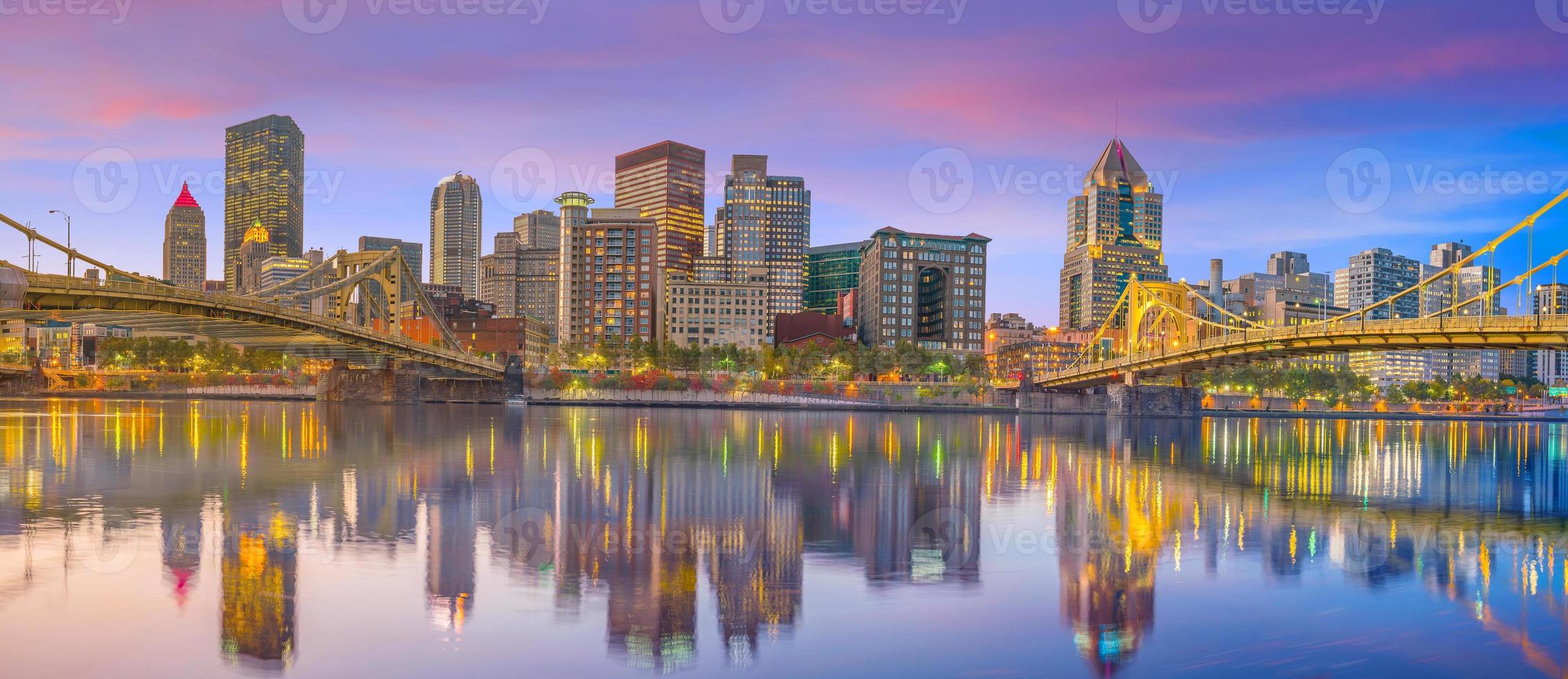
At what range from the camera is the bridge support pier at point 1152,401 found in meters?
104

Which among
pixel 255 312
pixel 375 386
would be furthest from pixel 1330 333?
pixel 375 386

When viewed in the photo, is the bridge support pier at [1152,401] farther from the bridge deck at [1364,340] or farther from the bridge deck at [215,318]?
the bridge deck at [215,318]

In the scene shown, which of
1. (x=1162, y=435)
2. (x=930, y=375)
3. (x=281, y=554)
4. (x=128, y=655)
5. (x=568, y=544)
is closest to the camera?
(x=128, y=655)

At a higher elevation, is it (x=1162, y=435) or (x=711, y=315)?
(x=711, y=315)

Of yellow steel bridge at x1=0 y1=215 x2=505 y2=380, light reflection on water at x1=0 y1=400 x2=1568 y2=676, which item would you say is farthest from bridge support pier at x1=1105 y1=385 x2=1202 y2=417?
light reflection on water at x1=0 y1=400 x2=1568 y2=676

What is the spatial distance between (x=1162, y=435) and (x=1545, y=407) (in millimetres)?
169554

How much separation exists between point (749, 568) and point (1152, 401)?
98.6 meters

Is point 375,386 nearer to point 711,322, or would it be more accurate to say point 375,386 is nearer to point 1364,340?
point 1364,340

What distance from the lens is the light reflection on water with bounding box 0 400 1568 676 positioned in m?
A: 12.5

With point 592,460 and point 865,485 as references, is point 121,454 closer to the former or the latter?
point 592,460

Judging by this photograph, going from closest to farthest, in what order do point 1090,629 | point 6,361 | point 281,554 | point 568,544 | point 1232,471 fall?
1. point 1090,629
2. point 281,554
3. point 568,544
4. point 1232,471
5. point 6,361

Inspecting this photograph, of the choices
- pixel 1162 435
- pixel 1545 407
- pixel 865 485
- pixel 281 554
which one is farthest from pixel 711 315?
pixel 281 554

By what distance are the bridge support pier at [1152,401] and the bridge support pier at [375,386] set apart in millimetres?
70016

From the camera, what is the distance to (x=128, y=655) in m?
12.0
